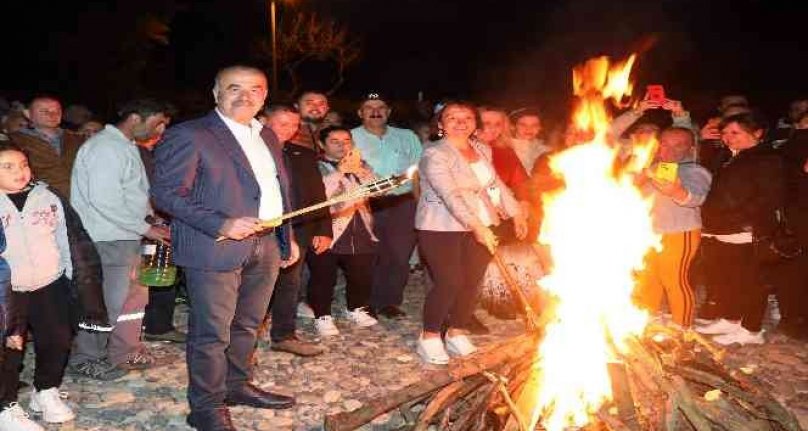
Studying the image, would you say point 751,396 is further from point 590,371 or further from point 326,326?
point 326,326

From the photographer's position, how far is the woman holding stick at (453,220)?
5.50m

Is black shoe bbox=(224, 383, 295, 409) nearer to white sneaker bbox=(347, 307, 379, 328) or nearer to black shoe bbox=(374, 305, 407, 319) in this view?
white sneaker bbox=(347, 307, 379, 328)

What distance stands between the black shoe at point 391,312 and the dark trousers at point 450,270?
1.18 m

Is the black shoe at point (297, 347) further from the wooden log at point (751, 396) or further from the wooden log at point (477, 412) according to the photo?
the wooden log at point (751, 396)

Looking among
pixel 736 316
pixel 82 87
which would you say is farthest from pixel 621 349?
pixel 82 87

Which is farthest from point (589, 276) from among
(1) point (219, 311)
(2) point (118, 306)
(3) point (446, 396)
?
(2) point (118, 306)

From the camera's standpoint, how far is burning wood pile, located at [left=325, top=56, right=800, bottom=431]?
3957 millimetres

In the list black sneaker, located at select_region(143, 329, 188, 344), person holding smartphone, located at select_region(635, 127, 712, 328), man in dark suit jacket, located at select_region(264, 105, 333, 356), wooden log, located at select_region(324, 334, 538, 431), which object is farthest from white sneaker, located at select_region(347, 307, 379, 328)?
person holding smartphone, located at select_region(635, 127, 712, 328)

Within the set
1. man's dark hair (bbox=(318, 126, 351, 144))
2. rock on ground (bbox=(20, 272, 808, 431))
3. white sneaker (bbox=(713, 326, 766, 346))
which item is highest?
man's dark hair (bbox=(318, 126, 351, 144))

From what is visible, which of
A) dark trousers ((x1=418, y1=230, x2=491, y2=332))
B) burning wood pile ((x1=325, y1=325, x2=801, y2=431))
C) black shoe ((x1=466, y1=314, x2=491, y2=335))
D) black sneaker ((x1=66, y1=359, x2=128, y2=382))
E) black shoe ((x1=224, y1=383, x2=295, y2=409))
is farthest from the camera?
black shoe ((x1=466, y1=314, x2=491, y2=335))

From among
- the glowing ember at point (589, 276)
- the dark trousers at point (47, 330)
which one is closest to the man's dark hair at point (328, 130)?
the glowing ember at point (589, 276)

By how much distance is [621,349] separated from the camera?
13.3 feet

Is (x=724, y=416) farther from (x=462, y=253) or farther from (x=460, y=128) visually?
(x=460, y=128)

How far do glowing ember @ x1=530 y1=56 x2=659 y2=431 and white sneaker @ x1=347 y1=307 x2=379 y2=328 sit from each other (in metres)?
2.28
